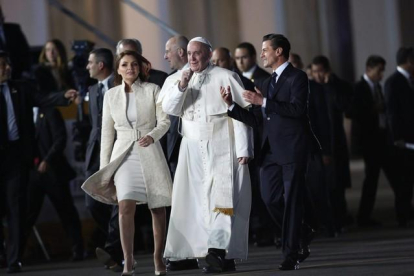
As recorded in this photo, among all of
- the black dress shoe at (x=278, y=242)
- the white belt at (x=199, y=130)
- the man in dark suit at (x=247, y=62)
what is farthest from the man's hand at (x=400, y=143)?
the white belt at (x=199, y=130)

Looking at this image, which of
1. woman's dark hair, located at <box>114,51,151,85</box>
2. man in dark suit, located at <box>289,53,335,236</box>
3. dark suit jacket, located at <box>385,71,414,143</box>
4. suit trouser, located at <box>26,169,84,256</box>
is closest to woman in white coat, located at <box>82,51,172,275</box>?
woman's dark hair, located at <box>114,51,151,85</box>

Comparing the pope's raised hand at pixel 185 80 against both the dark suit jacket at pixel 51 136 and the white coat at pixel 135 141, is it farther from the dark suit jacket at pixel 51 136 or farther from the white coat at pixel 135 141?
the dark suit jacket at pixel 51 136

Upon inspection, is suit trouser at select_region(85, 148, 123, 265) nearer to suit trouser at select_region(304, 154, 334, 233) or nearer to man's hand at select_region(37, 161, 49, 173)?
man's hand at select_region(37, 161, 49, 173)

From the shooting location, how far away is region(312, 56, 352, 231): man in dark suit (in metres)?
13.8

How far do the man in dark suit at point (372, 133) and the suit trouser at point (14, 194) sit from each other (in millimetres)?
4173

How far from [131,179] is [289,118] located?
1.29 m

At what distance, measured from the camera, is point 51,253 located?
13086 millimetres

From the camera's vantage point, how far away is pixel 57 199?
12.6m

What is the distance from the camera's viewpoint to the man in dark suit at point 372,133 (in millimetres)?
14164

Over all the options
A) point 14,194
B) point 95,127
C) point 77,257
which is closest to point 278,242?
point 77,257

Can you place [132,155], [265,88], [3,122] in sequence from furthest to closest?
[3,122], [265,88], [132,155]

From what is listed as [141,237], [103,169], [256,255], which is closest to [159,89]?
[103,169]

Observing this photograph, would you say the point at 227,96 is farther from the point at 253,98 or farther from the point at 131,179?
the point at 131,179

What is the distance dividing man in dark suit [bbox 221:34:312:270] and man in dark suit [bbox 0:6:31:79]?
4331mm
